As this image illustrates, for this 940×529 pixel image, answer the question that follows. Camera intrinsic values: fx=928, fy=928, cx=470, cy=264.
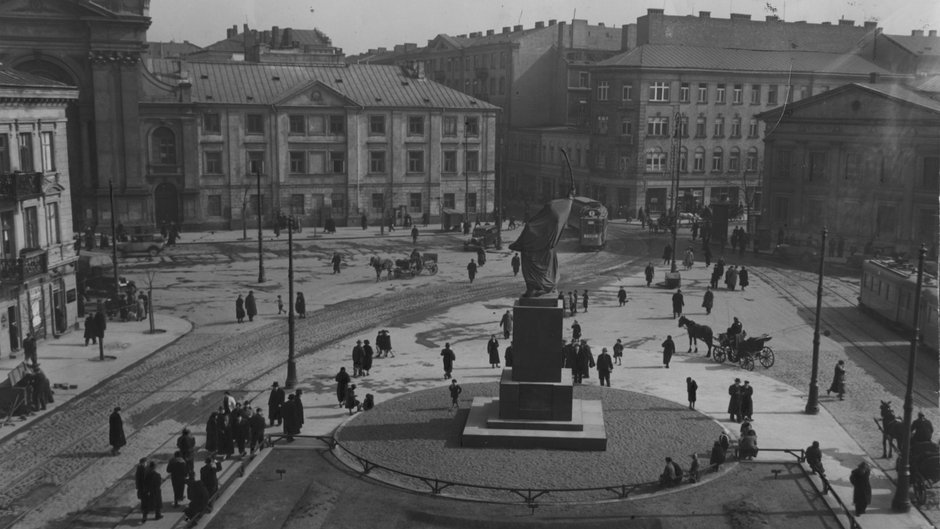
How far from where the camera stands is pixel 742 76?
3393 inches

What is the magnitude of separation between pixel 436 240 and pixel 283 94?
56.8 feet

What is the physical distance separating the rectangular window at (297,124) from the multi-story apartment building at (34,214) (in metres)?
33.9

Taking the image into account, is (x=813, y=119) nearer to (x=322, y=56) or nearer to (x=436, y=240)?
(x=436, y=240)

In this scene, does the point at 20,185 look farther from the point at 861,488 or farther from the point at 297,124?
the point at 297,124

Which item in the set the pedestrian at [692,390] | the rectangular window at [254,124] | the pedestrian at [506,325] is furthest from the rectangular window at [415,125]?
the pedestrian at [692,390]

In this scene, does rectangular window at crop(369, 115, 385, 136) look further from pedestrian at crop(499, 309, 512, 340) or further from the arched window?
pedestrian at crop(499, 309, 512, 340)

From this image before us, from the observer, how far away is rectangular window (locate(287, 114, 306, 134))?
243 ft

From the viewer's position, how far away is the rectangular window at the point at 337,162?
249ft

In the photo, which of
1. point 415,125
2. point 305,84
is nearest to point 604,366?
point 305,84

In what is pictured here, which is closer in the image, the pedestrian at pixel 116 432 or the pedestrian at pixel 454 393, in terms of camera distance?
the pedestrian at pixel 116 432

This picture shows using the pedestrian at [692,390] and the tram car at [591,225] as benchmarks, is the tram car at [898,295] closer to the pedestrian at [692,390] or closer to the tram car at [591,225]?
the pedestrian at [692,390]

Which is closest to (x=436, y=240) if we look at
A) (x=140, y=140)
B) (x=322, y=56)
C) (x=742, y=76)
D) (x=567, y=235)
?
(x=567, y=235)

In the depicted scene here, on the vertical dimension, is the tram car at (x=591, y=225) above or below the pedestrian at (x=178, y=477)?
above

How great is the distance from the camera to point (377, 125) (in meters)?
77.1
